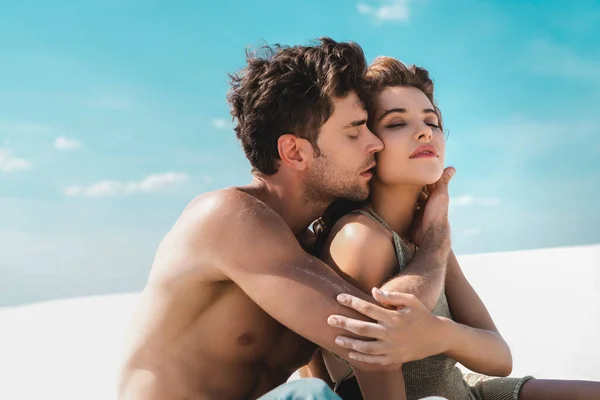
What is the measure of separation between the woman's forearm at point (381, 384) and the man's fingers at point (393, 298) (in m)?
0.22

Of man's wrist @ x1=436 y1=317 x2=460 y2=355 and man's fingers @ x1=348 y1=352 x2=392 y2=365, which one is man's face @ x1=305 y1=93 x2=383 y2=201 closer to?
man's wrist @ x1=436 y1=317 x2=460 y2=355

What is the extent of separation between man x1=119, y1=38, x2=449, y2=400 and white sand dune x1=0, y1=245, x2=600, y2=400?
8.10 feet

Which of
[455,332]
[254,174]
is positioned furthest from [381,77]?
[455,332]

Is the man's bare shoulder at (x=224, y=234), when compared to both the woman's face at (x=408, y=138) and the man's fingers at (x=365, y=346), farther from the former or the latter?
the woman's face at (x=408, y=138)

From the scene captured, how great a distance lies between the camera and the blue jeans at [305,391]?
1602 millimetres

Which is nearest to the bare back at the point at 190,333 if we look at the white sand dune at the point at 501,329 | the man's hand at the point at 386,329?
the man's hand at the point at 386,329

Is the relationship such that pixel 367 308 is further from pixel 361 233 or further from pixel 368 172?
pixel 368 172

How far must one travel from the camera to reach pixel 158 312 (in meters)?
2.34

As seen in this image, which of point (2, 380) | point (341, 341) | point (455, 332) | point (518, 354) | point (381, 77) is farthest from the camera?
point (2, 380)

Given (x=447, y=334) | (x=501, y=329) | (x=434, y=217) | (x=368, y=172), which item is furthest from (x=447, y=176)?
(x=501, y=329)

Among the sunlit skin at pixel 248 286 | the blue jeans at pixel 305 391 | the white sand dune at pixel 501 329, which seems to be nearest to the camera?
the blue jeans at pixel 305 391

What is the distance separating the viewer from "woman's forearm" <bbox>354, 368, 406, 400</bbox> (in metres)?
2.00

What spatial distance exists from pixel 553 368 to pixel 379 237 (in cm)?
272

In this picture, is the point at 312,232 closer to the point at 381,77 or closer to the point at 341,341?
the point at 381,77
